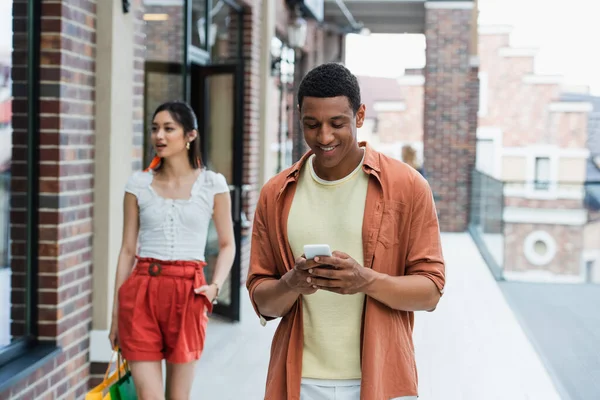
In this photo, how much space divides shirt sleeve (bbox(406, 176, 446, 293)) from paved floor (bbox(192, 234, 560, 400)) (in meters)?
3.78

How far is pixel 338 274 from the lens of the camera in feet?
7.47

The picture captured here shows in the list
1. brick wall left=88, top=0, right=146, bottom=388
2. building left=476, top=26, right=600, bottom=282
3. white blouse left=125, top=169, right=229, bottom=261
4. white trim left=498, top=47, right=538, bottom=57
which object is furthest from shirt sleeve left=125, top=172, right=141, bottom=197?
white trim left=498, top=47, right=538, bottom=57

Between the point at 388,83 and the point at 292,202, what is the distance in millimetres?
38237

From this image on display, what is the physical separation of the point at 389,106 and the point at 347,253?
36.7m

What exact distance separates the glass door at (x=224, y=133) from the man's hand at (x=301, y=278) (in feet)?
18.4

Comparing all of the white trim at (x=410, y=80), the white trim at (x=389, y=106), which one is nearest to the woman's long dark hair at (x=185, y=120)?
the white trim at (x=410, y=80)

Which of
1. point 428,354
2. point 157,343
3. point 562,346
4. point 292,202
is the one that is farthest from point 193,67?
point 292,202

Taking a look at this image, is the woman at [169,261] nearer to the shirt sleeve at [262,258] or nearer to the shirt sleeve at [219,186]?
the shirt sleeve at [219,186]

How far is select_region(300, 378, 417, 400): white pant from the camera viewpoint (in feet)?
8.20

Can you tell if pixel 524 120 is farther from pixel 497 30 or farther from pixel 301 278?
pixel 301 278

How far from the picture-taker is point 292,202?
2.56 m

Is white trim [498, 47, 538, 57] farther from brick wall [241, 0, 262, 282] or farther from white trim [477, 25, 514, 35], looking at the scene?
brick wall [241, 0, 262, 282]

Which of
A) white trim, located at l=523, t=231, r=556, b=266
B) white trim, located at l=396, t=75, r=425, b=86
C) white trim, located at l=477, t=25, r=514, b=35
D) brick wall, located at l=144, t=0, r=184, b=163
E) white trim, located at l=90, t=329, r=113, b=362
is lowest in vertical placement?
white trim, located at l=523, t=231, r=556, b=266

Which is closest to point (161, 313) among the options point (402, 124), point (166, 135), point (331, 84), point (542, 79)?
point (166, 135)
